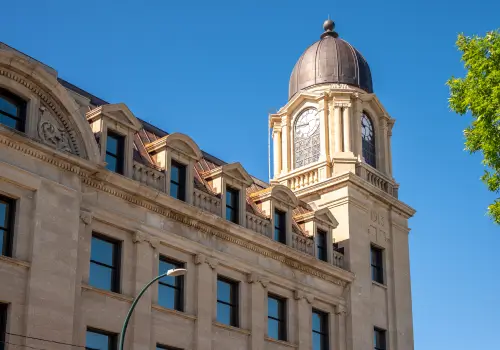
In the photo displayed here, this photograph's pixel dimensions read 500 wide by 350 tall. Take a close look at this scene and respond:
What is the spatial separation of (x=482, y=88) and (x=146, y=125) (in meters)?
17.1

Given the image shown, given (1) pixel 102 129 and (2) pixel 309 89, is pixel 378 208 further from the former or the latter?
(1) pixel 102 129

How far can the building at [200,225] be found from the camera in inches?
1243

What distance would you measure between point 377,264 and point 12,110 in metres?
21.9

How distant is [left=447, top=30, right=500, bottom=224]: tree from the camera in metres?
27.5

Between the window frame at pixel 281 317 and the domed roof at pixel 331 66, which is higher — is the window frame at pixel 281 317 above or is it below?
below

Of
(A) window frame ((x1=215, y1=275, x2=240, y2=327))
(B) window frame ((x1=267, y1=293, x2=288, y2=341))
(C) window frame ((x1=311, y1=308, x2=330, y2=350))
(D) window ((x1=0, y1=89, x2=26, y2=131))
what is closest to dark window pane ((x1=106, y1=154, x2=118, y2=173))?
(D) window ((x1=0, y1=89, x2=26, y2=131))

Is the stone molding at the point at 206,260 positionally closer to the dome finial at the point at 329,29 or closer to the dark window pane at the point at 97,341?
the dark window pane at the point at 97,341

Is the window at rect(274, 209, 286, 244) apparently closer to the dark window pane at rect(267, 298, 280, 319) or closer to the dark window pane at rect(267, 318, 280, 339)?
Answer: the dark window pane at rect(267, 298, 280, 319)

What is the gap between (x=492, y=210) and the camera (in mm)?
27344

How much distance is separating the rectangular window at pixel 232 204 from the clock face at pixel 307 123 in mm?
9798

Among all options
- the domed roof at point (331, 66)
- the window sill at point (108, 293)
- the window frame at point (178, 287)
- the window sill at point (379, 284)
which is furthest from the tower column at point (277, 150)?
Answer: the window sill at point (108, 293)

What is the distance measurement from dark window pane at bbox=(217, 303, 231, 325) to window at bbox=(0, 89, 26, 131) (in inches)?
436

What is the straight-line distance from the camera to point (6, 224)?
31078mm

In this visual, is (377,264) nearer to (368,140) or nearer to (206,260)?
(368,140)
